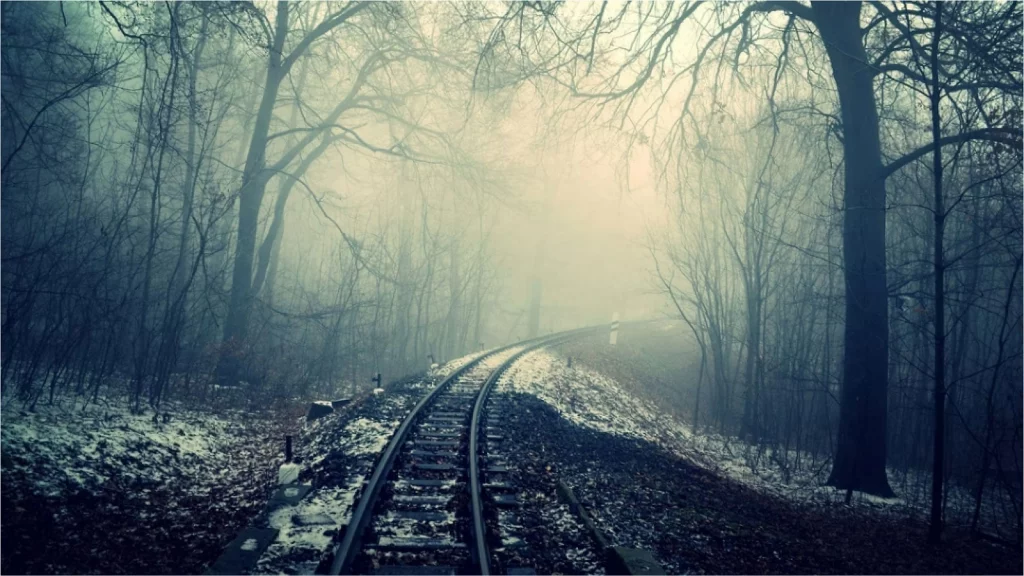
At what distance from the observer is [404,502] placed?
559 cm

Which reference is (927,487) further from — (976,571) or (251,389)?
(251,389)

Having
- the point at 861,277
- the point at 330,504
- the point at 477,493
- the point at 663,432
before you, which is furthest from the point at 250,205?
the point at 861,277

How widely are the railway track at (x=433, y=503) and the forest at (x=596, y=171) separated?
4.51m

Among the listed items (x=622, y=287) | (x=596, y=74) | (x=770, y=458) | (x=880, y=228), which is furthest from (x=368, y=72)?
(x=622, y=287)

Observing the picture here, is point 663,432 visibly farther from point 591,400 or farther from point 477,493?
point 477,493

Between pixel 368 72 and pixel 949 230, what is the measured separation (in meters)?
15.9

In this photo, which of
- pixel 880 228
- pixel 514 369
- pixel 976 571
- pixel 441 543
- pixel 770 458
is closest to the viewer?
pixel 441 543

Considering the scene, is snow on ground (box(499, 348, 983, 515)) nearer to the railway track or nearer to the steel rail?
the steel rail

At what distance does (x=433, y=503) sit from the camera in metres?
5.63

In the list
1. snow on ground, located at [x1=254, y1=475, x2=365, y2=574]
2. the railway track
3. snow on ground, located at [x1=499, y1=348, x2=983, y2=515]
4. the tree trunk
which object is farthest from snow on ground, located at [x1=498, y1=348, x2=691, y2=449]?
snow on ground, located at [x1=254, y1=475, x2=365, y2=574]

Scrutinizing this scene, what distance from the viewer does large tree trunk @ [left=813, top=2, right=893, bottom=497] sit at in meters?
8.15

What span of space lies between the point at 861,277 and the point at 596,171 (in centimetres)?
756

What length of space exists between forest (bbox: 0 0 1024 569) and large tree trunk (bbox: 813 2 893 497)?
A: 0.04 metres

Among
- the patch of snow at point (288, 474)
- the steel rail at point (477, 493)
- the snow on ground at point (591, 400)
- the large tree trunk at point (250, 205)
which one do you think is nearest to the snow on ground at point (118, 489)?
the patch of snow at point (288, 474)
